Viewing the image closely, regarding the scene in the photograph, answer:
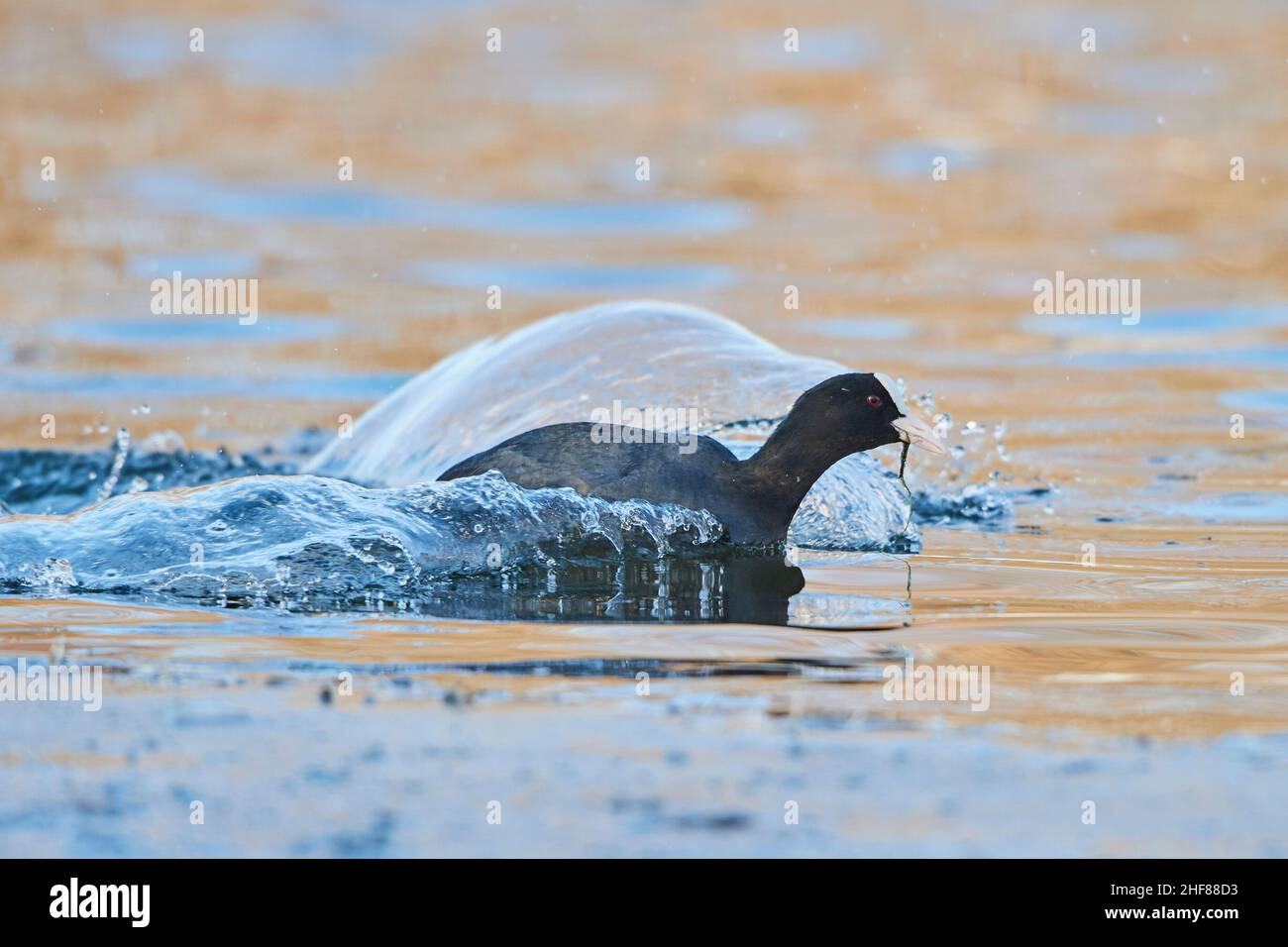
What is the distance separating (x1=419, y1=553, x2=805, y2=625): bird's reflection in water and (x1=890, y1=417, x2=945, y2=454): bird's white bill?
0.76m

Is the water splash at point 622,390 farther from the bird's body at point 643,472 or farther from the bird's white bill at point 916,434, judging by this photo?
the bird's body at point 643,472

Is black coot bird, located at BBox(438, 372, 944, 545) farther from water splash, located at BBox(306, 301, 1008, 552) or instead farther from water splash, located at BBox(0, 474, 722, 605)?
water splash, located at BBox(306, 301, 1008, 552)

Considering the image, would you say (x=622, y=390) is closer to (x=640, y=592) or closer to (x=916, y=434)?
(x=916, y=434)

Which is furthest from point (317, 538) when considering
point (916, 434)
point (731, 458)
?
point (916, 434)

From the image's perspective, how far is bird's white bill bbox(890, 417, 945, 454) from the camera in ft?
26.6

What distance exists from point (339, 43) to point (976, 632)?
17.4m

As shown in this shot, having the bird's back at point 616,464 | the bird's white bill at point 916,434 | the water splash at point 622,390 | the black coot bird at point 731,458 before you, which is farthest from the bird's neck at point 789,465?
the water splash at point 622,390

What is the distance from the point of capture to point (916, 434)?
813 centimetres

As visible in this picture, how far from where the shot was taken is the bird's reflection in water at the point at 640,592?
6809 mm

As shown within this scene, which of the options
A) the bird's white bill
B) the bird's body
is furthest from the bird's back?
the bird's white bill

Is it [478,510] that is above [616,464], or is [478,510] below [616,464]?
below

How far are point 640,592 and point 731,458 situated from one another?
1150 millimetres

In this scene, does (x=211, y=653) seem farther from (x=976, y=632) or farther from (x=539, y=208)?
(x=539, y=208)

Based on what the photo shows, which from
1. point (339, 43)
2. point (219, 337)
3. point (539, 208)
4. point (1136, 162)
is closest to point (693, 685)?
point (219, 337)
